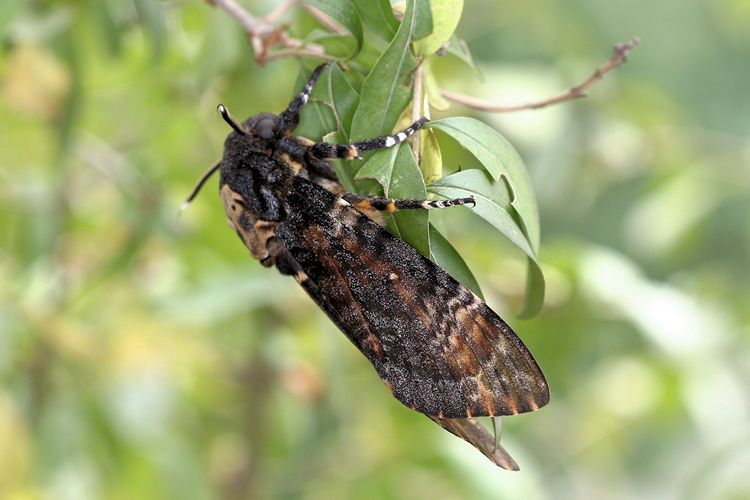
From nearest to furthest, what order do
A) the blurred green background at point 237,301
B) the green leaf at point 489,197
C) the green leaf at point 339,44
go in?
the green leaf at point 489,197
the green leaf at point 339,44
the blurred green background at point 237,301

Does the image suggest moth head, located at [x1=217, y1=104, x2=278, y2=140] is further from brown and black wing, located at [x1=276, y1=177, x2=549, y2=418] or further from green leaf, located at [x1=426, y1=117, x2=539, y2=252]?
green leaf, located at [x1=426, y1=117, x2=539, y2=252]

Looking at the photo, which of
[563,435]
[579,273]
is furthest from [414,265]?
[563,435]

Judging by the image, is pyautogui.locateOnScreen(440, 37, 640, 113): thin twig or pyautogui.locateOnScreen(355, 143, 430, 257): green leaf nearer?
pyautogui.locateOnScreen(355, 143, 430, 257): green leaf

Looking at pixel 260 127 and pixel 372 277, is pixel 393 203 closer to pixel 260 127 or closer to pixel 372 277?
pixel 372 277

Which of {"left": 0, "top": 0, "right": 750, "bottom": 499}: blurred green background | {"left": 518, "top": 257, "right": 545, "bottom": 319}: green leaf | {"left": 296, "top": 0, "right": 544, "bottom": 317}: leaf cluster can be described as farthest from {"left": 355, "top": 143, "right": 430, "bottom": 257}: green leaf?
{"left": 0, "top": 0, "right": 750, "bottom": 499}: blurred green background

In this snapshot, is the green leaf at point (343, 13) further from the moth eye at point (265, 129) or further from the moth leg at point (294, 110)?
the moth eye at point (265, 129)

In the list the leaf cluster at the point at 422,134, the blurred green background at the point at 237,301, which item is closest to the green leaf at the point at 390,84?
the leaf cluster at the point at 422,134

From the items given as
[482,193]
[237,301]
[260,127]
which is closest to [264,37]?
[260,127]

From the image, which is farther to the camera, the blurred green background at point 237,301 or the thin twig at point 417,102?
the blurred green background at point 237,301
